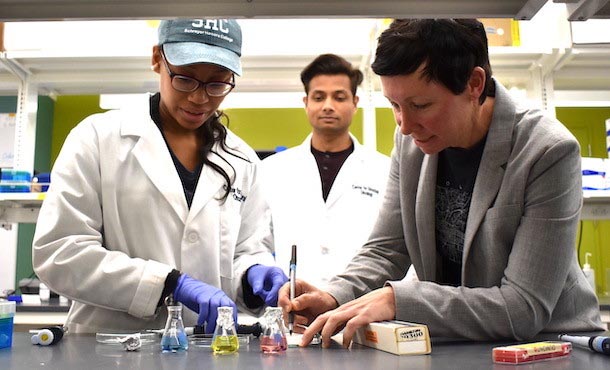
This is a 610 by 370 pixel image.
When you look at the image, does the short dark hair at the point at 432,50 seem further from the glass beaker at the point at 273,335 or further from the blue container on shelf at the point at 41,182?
the blue container on shelf at the point at 41,182

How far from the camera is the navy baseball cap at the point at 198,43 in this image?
131 cm

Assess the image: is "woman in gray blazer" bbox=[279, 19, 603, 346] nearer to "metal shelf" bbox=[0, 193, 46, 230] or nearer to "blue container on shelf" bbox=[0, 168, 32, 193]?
"blue container on shelf" bbox=[0, 168, 32, 193]

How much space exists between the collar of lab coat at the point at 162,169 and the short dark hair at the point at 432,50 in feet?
1.65

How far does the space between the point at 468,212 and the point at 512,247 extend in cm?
13

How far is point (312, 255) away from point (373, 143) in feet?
2.67

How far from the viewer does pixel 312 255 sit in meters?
2.45

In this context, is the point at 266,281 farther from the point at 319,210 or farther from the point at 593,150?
the point at 593,150

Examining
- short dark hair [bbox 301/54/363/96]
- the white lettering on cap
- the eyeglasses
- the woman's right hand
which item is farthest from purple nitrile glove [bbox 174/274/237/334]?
short dark hair [bbox 301/54/363/96]

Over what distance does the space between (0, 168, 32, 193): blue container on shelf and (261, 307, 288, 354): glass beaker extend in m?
2.19

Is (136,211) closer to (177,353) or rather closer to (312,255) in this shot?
(177,353)

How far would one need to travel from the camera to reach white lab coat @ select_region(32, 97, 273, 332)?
1.18m

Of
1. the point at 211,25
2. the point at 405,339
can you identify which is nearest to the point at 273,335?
the point at 405,339

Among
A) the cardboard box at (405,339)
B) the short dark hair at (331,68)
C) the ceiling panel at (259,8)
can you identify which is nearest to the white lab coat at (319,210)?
the short dark hair at (331,68)

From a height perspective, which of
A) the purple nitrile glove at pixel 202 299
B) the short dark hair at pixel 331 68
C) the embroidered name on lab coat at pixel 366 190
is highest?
the short dark hair at pixel 331 68
